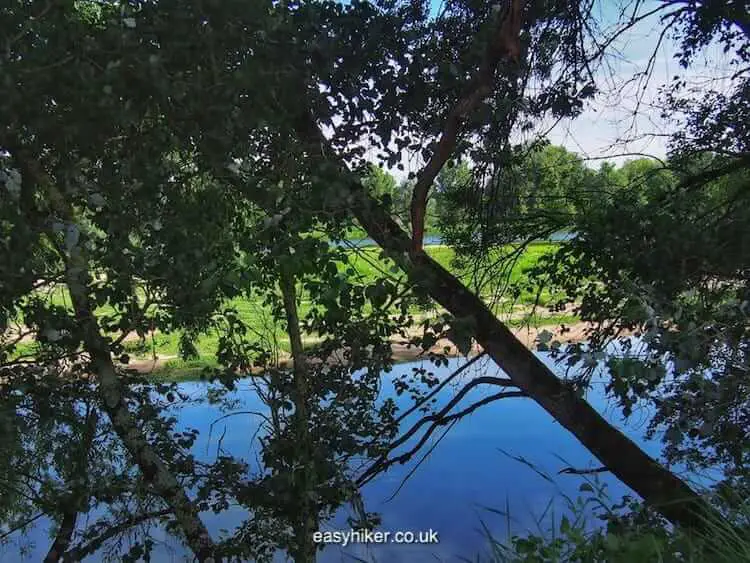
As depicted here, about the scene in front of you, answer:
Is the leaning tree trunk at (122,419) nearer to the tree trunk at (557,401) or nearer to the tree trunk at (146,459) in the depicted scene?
the tree trunk at (146,459)

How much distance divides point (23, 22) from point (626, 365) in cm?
188

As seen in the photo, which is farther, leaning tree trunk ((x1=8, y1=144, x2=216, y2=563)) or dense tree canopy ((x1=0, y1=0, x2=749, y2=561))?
leaning tree trunk ((x1=8, y1=144, x2=216, y2=563))

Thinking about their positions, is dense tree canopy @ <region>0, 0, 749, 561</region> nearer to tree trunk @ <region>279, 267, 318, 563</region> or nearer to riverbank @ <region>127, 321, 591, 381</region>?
tree trunk @ <region>279, 267, 318, 563</region>

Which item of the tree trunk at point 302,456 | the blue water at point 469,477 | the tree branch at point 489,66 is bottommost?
the tree trunk at point 302,456

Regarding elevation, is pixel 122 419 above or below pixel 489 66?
below

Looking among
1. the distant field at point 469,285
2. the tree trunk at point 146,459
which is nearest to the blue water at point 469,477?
the distant field at point 469,285

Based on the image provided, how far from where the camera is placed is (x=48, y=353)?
2748mm

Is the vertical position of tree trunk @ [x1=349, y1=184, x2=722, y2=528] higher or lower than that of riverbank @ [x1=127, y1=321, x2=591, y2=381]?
lower

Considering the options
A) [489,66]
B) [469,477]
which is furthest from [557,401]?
[469,477]

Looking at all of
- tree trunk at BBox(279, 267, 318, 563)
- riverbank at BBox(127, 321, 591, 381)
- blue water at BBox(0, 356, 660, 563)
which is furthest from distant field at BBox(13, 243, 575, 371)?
blue water at BBox(0, 356, 660, 563)

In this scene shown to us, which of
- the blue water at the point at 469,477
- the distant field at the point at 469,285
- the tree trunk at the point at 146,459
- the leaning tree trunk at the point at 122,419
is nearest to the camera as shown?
the leaning tree trunk at the point at 122,419

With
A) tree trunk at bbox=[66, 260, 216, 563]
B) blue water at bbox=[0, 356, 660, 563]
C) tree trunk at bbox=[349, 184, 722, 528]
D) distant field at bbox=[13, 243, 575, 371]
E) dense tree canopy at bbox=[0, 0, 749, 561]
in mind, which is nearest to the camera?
dense tree canopy at bbox=[0, 0, 749, 561]

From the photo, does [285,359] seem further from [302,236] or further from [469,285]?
[302,236]

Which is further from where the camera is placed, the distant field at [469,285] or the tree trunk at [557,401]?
the distant field at [469,285]
